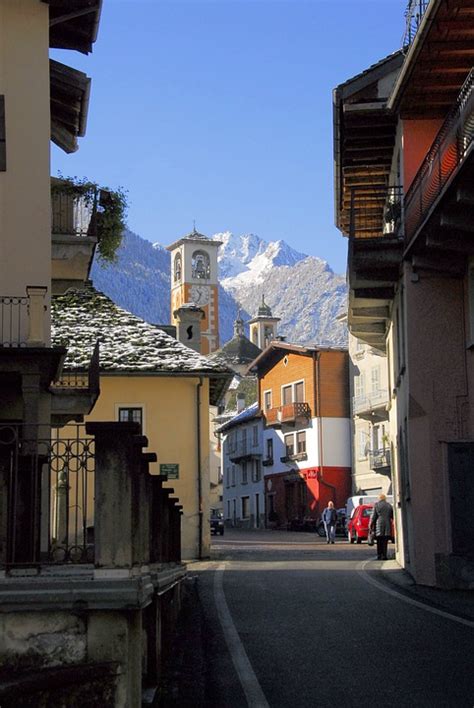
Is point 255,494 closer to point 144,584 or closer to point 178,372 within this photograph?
point 178,372

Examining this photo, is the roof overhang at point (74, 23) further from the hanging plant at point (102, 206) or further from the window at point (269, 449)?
the window at point (269, 449)

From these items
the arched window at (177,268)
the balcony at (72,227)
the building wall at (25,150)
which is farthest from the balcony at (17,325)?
the arched window at (177,268)

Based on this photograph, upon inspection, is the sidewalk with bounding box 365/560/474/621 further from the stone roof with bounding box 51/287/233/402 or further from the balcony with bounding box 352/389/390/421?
the balcony with bounding box 352/389/390/421

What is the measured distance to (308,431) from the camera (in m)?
69.9

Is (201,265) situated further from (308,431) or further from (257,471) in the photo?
(308,431)

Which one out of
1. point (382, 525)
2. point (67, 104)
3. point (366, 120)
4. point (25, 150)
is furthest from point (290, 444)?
point (25, 150)

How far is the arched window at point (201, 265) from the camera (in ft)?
568

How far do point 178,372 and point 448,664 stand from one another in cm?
2248

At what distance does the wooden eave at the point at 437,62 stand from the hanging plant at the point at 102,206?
5625 millimetres

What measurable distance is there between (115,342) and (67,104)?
1228 centimetres

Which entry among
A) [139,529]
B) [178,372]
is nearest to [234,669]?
[139,529]

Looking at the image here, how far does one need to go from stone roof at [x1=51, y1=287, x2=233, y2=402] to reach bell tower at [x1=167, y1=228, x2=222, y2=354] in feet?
426

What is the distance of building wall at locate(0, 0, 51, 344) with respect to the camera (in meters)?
19.7

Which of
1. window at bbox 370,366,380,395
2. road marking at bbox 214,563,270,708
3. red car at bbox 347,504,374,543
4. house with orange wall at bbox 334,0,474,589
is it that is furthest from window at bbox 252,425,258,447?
road marking at bbox 214,563,270,708
